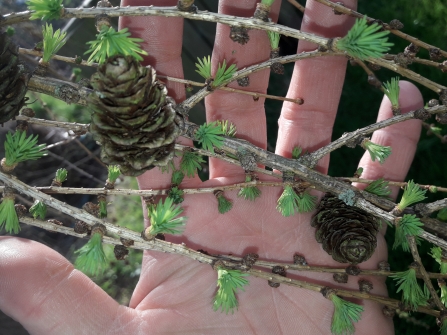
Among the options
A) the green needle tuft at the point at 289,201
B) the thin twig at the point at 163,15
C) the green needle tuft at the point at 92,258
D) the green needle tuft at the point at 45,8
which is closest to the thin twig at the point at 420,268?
the green needle tuft at the point at 289,201

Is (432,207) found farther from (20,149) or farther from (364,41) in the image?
(20,149)

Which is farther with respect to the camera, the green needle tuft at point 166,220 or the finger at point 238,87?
the finger at point 238,87

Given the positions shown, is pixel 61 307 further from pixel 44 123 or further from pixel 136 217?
pixel 136 217

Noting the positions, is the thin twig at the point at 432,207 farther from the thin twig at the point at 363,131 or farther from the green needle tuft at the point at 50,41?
the green needle tuft at the point at 50,41

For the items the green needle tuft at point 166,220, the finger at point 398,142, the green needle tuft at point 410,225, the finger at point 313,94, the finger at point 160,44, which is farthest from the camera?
the finger at point 398,142

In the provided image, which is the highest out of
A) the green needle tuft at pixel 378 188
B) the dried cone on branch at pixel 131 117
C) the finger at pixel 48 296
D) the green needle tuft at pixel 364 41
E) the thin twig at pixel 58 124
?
the green needle tuft at pixel 364 41

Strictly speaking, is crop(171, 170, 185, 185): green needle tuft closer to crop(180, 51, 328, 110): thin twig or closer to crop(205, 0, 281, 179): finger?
crop(180, 51, 328, 110): thin twig

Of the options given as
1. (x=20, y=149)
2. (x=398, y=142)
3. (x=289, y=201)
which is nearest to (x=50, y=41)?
(x=20, y=149)
